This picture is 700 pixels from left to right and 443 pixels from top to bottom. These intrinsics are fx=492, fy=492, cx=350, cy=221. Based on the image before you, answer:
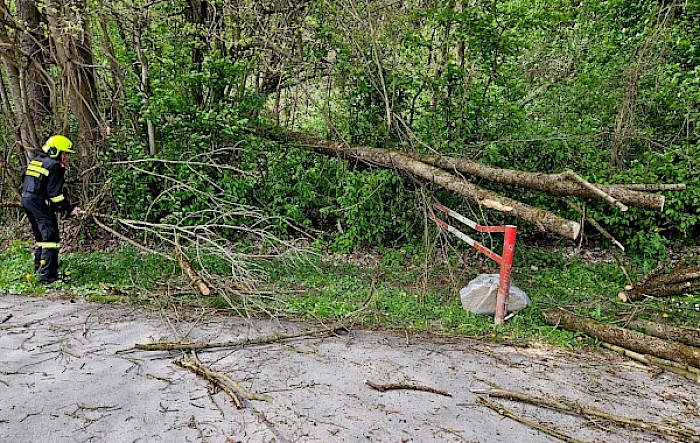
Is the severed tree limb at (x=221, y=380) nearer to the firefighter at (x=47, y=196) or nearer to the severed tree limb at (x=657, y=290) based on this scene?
the firefighter at (x=47, y=196)

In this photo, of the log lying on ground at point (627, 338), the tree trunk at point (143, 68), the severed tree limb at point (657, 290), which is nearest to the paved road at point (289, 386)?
the log lying on ground at point (627, 338)

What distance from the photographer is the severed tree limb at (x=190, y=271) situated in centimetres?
580

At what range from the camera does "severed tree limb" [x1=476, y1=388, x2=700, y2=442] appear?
131 inches

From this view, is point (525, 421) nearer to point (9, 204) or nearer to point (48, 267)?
point (48, 267)

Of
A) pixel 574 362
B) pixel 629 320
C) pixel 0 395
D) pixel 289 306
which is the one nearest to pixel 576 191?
pixel 629 320

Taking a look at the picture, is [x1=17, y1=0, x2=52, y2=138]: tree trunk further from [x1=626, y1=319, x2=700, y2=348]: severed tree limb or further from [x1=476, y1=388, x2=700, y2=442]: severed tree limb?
[x1=626, y1=319, x2=700, y2=348]: severed tree limb

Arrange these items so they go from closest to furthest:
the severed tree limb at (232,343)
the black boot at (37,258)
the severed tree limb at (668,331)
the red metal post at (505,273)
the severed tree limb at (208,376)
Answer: the severed tree limb at (208,376), the severed tree limb at (232,343), the severed tree limb at (668,331), the red metal post at (505,273), the black boot at (37,258)

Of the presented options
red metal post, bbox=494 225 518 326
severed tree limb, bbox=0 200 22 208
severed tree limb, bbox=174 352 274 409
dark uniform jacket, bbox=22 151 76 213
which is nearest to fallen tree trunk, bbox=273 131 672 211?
red metal post, bbox=494 225 518 326

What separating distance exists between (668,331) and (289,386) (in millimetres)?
3739

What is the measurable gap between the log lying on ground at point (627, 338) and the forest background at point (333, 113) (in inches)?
66.2

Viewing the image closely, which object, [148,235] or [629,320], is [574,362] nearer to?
[629,320]

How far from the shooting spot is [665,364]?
4434 mm

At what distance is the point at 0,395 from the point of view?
3.50 metres

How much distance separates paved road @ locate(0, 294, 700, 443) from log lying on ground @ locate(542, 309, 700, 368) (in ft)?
0.78
